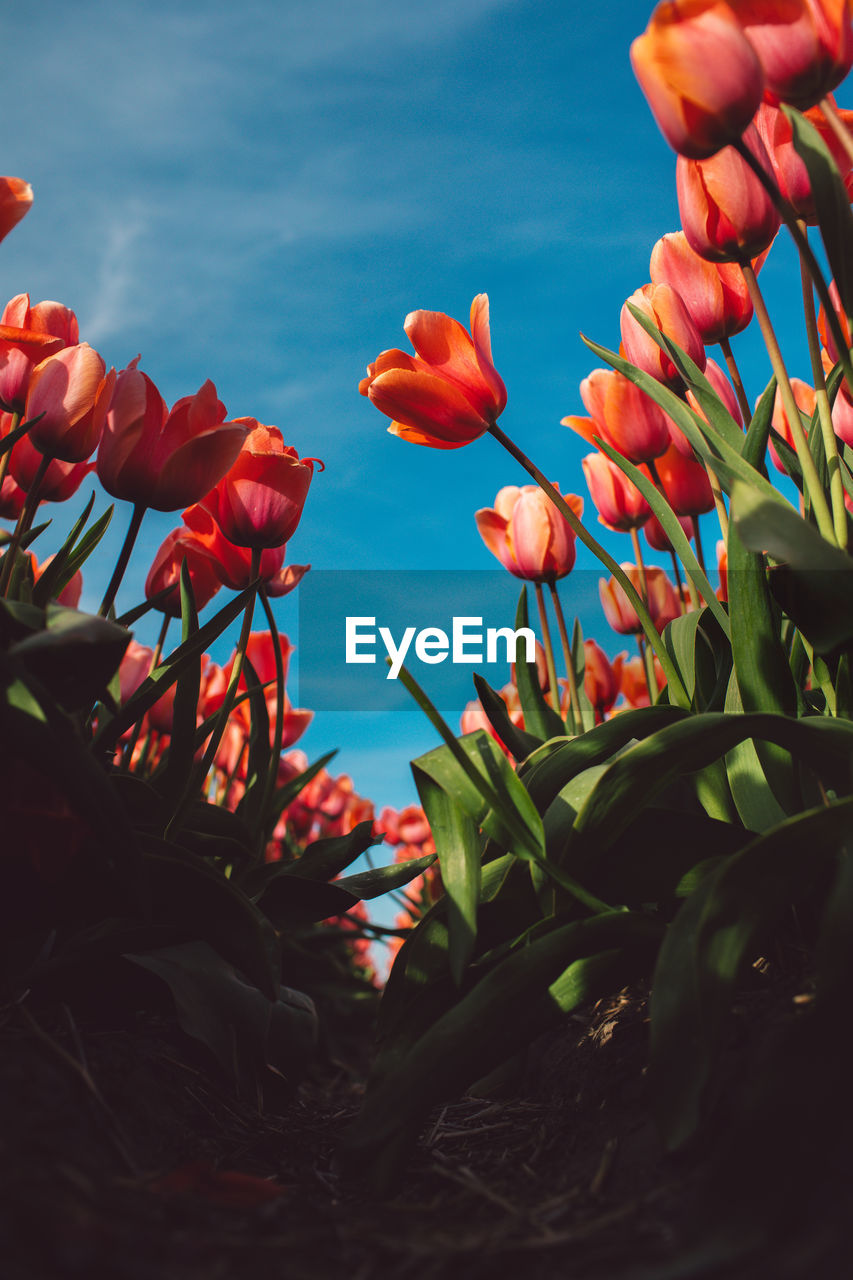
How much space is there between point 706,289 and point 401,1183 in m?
1.37

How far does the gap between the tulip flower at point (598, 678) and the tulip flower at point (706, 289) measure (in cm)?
112

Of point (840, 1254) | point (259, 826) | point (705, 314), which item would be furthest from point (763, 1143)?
point (705, 314)

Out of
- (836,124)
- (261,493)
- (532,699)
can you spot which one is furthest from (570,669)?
(836,124)

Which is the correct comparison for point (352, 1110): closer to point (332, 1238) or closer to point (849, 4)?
point (332, 1238)

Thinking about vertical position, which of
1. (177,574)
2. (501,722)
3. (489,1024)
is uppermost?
(177,574)

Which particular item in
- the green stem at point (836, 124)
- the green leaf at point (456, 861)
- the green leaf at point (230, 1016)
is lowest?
the green leaf at point (230, 1016)

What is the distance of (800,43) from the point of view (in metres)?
1.08

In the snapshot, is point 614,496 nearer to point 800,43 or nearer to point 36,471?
point 800,43

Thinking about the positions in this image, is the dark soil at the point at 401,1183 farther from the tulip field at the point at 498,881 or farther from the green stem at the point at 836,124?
the green stem at the point at 836,124

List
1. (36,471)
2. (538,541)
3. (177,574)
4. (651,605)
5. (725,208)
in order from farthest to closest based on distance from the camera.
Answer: (651,605) → (538,541) → (177,574) → (36,471) → (725,208)

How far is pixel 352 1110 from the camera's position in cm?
144

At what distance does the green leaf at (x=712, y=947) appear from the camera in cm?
75

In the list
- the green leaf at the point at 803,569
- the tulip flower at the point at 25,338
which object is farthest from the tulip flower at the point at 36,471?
the green leaf at the point at 803,569

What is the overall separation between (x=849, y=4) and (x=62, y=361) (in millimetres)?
1187
